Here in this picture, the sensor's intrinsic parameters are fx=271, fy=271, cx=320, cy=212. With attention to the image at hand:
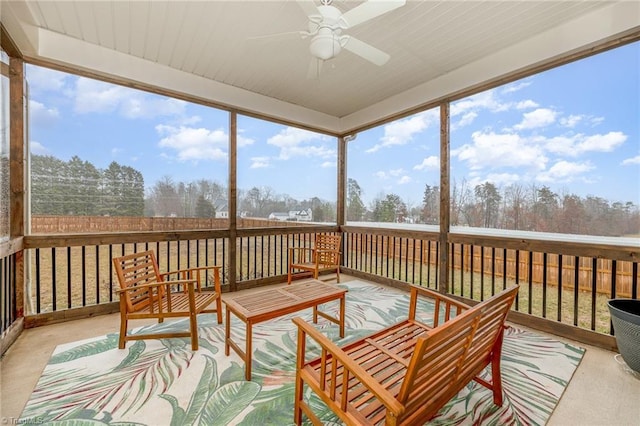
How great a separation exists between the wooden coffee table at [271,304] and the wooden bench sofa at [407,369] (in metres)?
0.61

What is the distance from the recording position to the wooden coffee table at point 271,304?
2.03 meters

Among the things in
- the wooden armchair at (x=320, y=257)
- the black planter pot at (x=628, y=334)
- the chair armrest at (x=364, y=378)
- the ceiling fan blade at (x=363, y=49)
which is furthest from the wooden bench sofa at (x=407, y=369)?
the wooden armchair at (x=320, y=257)

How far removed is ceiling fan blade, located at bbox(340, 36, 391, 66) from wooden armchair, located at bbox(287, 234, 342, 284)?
264 centimetres

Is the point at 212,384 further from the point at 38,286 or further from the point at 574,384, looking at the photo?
the point at 574,384

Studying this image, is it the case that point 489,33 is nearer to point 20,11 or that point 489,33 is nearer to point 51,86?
point 20,11

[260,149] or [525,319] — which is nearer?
[525,319]

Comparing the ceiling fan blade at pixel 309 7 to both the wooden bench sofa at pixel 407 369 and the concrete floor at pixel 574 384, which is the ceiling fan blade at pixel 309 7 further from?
the concrete floor at pixel 574 384

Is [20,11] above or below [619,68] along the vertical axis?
above

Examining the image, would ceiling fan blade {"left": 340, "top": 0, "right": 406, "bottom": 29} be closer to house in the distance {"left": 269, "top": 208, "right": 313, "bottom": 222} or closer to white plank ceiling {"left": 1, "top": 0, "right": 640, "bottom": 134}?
white plank ceiling {"left": 1, "top": 0, "right": 640, "bottom": 134}

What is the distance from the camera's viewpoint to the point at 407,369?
106 cm

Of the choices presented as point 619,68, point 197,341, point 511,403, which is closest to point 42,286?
point 197,341

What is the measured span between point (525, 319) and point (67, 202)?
525 cm

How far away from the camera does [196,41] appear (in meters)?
2.93

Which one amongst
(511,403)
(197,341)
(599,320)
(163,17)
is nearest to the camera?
(511,403)
